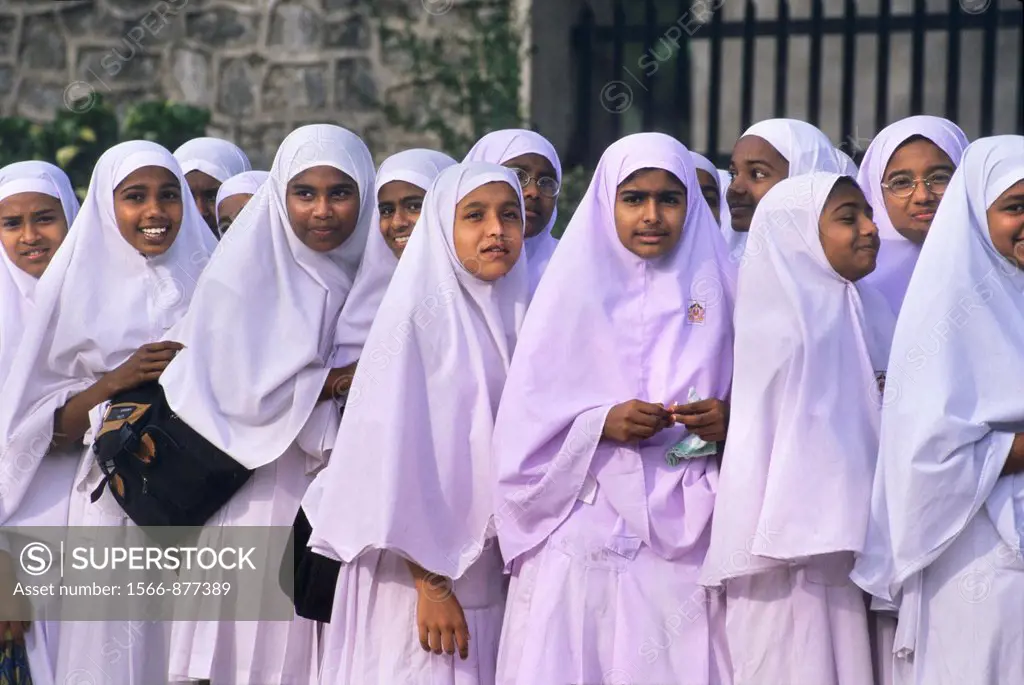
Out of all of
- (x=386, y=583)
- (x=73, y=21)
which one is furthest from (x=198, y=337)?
(x=73, y=21)

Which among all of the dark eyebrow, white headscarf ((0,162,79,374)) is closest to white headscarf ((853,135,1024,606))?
the dark eyebrow

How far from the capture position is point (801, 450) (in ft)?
15.1

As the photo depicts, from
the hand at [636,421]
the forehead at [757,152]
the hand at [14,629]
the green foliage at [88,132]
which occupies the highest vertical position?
the green foliage at [88,132]

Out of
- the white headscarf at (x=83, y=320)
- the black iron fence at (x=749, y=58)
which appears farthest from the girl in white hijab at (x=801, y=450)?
the black iron fence at (x=749, y=58)

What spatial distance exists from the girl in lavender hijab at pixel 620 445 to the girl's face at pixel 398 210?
0.90 m

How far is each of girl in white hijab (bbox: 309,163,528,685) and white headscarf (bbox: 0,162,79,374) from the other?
1.66 m

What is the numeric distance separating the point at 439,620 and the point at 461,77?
5.12 metres

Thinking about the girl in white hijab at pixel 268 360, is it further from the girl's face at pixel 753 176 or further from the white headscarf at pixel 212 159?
the white headscarf at pixel 212 159

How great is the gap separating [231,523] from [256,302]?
0.71 metres

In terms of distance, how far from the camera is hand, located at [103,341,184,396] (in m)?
5.51

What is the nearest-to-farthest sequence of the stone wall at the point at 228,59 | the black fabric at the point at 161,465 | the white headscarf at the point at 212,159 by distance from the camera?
the black fabric at the point at 161,465
the white headscarf at the point at 212,159
the stone wall at the point at 228,59

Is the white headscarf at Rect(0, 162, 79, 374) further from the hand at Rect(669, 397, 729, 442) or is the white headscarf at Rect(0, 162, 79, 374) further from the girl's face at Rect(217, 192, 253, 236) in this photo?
the hand at Rect(669, 397, 729, 442)

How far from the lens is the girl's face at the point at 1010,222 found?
15.4 ft

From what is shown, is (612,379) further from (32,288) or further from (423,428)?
(32,288)
